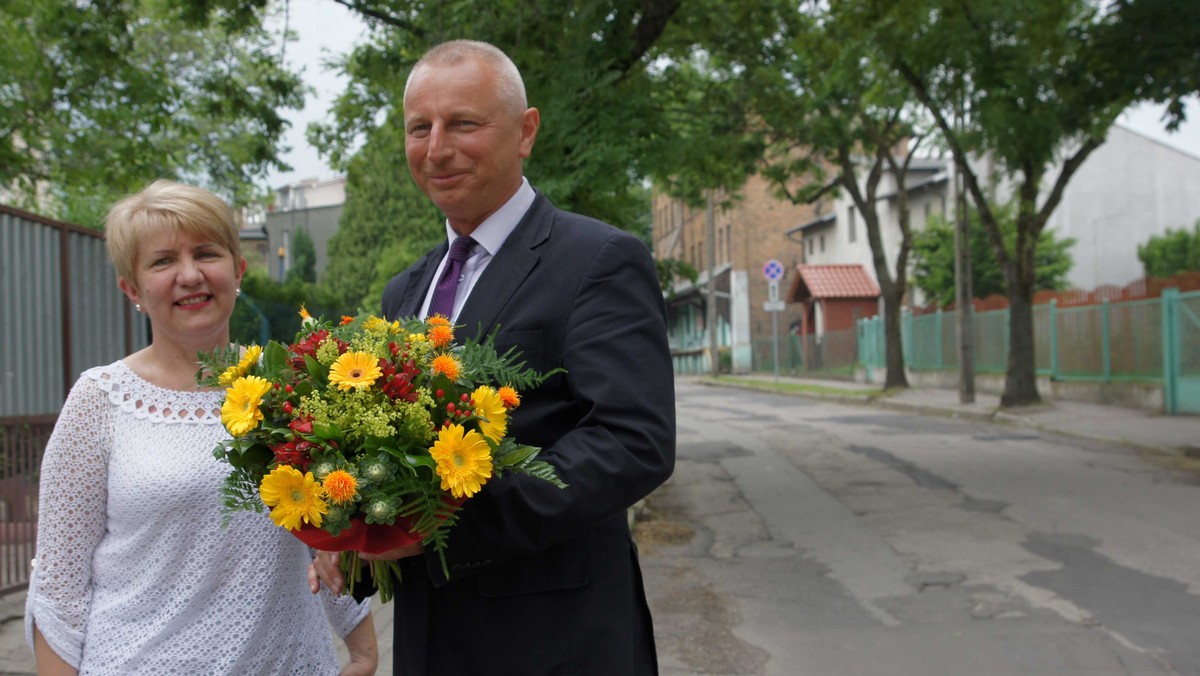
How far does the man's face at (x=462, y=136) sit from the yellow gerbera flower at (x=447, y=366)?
49 centimetres


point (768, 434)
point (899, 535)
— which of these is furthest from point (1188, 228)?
point (899, 535)

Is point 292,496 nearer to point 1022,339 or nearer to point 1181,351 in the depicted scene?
point 1181,351

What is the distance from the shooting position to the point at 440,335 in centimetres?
191

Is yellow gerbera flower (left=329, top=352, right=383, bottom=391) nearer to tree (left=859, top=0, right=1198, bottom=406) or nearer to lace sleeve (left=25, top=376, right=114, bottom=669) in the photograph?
lace sleeve (left=25, top=376, right=114, bottom=669)

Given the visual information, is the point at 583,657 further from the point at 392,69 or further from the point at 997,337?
the point at 997,337

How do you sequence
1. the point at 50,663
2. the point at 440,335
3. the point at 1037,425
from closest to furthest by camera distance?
1. the point at 440,335
2. the point at 50,663
3. the point at 1037,425

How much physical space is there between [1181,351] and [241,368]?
19068mm

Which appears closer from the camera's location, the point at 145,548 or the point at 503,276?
the point at 503,276

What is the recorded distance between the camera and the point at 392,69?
11.2 meters

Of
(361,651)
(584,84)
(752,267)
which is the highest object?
(752,267)

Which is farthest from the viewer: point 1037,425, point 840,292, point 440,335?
point 840,292

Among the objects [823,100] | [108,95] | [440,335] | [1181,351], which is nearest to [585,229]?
[440,335]

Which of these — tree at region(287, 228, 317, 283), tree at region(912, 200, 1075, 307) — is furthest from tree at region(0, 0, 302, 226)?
tree at region(287, 228, 317, 283)

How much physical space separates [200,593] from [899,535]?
739 cm
